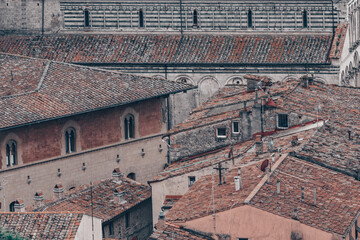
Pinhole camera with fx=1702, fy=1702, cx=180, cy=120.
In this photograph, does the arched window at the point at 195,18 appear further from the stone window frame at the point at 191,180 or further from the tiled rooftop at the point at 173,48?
the stone window frame at the point at 191,180

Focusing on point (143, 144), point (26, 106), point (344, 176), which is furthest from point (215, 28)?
point (344, 176)

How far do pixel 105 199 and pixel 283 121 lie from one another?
7.14m

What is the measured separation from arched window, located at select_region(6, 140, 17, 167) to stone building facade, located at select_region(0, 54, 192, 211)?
37mm

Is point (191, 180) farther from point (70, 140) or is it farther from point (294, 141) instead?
point (70, 140)

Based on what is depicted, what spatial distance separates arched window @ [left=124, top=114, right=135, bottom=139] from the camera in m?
69.3

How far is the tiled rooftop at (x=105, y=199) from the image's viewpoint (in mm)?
58188

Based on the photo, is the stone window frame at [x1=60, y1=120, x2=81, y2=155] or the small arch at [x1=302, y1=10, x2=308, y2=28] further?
the small arch at [x1=302, y1=10, x2=308, y2=28]

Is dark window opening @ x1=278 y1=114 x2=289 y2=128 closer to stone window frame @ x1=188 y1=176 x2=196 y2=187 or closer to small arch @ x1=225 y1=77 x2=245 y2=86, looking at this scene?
stone window frame @ x1=188 y1=176 x2=196 y2=187

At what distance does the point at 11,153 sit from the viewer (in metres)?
63.1

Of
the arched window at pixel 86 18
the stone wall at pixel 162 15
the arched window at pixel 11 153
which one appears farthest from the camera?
the arched window at pixel 86 18

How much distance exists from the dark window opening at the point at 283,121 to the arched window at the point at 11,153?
32.5 ft

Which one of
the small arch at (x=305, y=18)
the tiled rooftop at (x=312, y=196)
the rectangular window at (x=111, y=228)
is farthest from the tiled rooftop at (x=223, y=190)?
the small arch at (x=305, y=18)

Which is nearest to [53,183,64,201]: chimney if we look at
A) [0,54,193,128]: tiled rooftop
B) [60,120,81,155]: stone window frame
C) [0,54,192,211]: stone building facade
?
[0,54,192,211]: stone building facade

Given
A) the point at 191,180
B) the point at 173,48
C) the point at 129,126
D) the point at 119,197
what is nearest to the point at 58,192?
the point at 119,197
